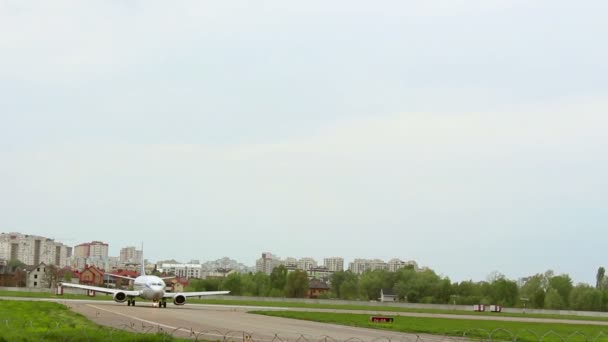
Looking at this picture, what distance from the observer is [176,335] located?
35.8 m

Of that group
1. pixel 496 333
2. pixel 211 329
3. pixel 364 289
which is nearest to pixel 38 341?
pixel 211 329

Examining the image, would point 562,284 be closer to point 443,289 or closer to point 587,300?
point 587,300

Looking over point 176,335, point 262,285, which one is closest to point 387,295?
point 262,285

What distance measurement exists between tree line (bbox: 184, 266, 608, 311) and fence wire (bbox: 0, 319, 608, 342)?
291 ft

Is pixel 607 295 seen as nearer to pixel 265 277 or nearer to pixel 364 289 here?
pixel 364 289

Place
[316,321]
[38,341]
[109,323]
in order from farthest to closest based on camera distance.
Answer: [316,321] → [109,323] → [38,341]

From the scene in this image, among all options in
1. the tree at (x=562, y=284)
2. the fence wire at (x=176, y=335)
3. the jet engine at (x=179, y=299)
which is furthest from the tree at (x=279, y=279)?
the fence wire at (x=176, y=335)

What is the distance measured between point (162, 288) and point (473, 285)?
99.9 metres

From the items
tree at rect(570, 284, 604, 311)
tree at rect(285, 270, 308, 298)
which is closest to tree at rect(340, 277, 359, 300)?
tree at rect(285, 270, 308, 298)

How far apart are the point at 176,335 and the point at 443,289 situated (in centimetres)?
12251

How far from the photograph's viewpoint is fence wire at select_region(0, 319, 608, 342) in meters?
30.7

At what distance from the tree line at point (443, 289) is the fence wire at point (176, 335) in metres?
88.6

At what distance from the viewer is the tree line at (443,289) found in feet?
470

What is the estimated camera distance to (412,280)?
162 metres
